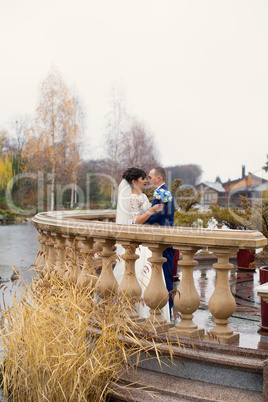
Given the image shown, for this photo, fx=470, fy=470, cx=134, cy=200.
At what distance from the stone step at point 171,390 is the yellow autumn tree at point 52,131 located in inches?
1611

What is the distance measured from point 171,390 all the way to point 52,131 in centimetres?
4337

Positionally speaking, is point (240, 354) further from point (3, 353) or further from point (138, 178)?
point (138, 178)

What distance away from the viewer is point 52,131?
149ft

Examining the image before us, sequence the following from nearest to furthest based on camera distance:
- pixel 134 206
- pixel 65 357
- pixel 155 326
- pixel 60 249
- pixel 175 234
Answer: pixel 65 357 → pixel 175 234 → pixel 155 326 → pixel 60 249 → pixel 134 206

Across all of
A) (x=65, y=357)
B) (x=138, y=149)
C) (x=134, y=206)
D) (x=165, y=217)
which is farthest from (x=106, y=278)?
(x=138, y=149)

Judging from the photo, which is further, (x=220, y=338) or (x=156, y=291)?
(x=156, y=291)

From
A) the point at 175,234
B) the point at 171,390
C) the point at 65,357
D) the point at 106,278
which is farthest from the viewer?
the point at 106,278

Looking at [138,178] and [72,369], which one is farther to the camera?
[138,178]

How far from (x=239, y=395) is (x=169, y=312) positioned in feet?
6.95

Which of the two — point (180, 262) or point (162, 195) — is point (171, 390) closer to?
point (180, 262)

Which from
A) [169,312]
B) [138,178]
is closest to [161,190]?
[138,178]

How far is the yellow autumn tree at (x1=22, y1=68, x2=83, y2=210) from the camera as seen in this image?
4491 centimetres

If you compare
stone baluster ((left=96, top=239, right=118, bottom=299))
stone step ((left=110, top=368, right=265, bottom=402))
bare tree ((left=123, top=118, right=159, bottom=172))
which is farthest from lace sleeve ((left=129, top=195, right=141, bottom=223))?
bare tree ((left=123, top=118, right=159, bottom=172))

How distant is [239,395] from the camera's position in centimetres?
344
